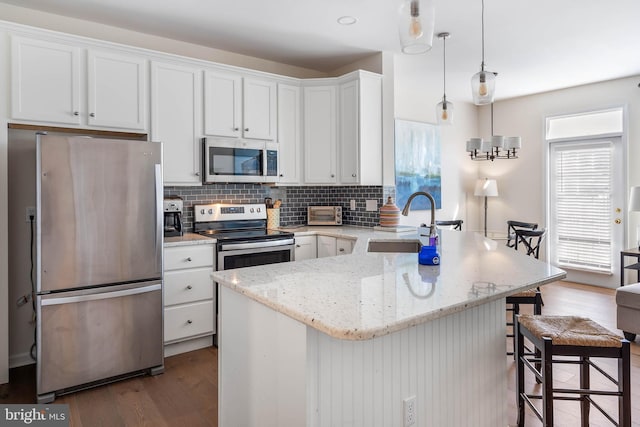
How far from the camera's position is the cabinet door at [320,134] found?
4191 mm

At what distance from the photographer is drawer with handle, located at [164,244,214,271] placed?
10.3 feet

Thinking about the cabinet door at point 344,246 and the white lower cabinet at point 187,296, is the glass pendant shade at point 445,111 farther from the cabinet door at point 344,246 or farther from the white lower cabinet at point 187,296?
the white lower cabinet at point 187,296

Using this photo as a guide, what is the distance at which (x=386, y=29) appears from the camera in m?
3.47

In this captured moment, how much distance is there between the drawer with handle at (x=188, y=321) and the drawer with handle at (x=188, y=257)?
321 mm

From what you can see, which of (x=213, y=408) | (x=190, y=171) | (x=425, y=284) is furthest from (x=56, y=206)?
(x=425, y=284)

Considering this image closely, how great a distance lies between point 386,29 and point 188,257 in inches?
98.8

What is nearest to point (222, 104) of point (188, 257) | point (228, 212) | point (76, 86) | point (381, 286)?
point (228, 212)

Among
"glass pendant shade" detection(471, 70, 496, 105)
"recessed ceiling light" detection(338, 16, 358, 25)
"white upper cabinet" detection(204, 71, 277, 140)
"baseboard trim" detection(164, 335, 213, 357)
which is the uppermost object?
"recessed ceiling light" detection(338, 16, 358, 25)

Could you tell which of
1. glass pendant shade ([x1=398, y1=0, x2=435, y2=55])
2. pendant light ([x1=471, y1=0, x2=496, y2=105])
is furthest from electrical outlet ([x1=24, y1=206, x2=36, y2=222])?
pendant light ([x1=471, y1=0, x2=496, y2=105])

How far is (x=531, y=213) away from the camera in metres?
5.88

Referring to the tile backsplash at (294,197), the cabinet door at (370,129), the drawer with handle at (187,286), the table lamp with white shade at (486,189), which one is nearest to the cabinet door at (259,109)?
the tile backsplash at (294,197)

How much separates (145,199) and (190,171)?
75cm

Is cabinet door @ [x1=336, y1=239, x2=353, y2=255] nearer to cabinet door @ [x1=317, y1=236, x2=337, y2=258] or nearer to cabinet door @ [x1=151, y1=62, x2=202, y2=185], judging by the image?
cabinet door @ [x1=317, y1=236, x2=337, y2=258]

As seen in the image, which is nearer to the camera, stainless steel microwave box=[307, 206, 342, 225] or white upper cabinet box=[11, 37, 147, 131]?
white upper cabinet box=[11, 37, 147, 131]
